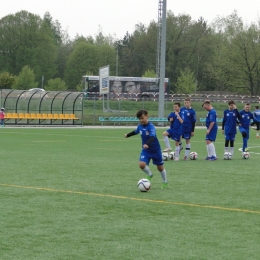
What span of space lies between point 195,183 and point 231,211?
11.8 ft

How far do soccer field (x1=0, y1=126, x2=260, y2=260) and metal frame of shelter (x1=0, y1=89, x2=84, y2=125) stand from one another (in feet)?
112

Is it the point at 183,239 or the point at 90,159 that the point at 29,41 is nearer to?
the point at 90,159

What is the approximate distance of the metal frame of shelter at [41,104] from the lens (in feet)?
165

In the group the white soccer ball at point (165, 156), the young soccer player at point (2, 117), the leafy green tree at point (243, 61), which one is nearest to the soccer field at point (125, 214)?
the white soccer ball at point (165, 156)

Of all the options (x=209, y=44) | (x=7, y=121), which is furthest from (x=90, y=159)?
(x=209, y=44)

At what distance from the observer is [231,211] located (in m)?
9.86

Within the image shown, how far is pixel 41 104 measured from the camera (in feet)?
168

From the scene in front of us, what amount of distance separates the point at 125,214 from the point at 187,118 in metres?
11.3

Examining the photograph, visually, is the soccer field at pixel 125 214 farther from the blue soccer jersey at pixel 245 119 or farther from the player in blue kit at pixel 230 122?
the blue soccer jersey at pixel 245 119

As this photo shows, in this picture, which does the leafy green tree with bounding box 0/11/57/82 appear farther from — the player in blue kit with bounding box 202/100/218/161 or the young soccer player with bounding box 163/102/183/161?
the player in blue kit with bounding box 202/100/218/161

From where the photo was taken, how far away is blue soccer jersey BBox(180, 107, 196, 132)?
20.5m

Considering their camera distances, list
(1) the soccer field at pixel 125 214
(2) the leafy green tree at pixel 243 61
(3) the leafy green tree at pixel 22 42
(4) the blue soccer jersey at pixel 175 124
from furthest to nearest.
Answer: (3) the leafy green tree at pixel 22 42
(2) the leafy green tree at pixel 243 61
(4) the blue soccer jersey at pixel 175 124
(1) the soccer field at pixel 125 214

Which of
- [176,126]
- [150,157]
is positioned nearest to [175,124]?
[176,126]

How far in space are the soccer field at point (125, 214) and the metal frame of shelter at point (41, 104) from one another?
34.0 meters
